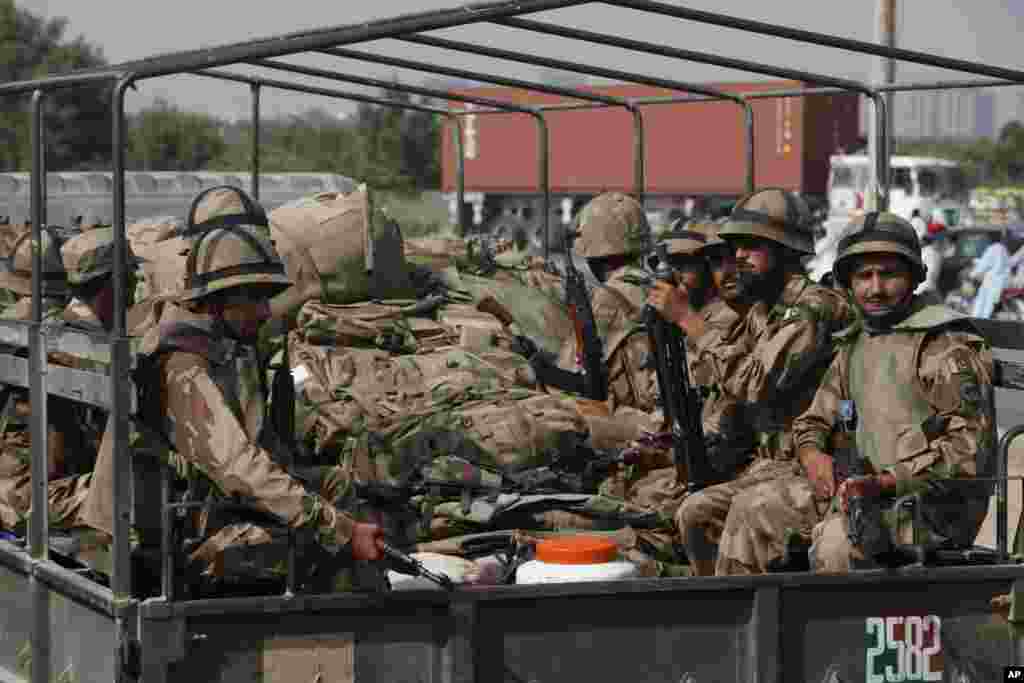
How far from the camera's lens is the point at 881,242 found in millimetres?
5879

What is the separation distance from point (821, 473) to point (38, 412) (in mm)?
2263

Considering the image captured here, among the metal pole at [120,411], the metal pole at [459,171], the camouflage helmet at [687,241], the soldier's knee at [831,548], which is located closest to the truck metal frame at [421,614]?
the metal pole at [120,411]

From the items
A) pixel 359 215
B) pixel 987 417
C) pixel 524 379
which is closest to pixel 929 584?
pixel 987 417

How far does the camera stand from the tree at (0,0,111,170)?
152 ft

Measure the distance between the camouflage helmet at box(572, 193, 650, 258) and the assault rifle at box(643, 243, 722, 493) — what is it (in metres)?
1.96

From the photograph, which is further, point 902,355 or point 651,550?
point 651,550

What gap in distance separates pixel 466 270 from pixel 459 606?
176 inches

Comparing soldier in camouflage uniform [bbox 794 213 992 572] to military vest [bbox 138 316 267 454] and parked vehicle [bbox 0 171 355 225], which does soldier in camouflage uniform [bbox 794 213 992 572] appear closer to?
military vest [bbox 138 316 267 454]

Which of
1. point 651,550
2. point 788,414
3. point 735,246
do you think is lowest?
point 651,550

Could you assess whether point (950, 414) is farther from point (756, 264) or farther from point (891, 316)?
point (756, 264)

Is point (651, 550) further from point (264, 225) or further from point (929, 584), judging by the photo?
point (264, 225)

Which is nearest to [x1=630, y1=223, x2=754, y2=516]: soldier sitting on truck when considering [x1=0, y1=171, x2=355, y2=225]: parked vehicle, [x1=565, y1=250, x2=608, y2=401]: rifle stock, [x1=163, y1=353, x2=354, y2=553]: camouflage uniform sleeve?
[x1=565, y1=250, x2=608, y2=401]: rifle stock

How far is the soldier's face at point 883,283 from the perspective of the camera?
5.93 m

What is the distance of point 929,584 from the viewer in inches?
215
